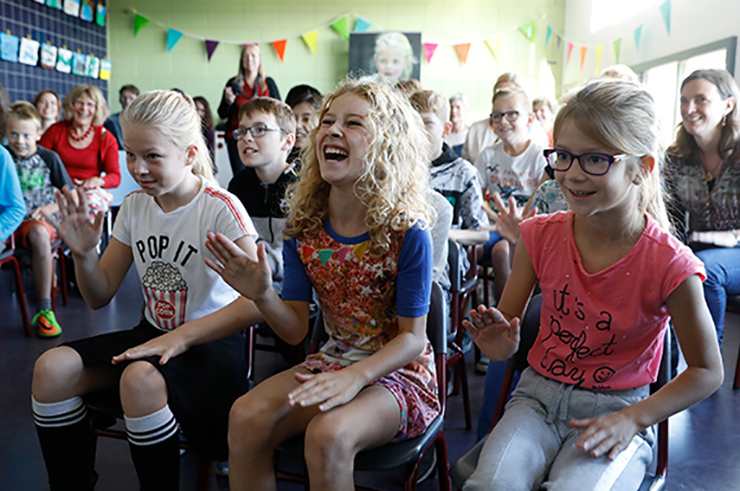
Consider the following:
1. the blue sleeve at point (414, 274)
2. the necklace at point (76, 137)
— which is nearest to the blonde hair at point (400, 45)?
the necklace at point (76, 137)

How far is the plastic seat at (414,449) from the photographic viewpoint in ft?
3.73

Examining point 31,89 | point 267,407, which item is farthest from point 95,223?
point 31,89

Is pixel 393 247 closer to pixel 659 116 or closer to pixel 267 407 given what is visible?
pixel 267 407

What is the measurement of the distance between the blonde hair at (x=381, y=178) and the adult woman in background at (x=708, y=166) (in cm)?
139

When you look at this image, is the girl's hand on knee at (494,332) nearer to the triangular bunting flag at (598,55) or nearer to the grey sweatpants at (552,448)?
the grey sweatpants at (552,448)

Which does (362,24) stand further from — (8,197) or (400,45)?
(8,197)

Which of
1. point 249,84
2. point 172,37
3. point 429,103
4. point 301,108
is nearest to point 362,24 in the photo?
point 172,37

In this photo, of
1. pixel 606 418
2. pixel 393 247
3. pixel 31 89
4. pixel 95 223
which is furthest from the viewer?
pixel 31 89

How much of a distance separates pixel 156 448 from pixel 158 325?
335mm

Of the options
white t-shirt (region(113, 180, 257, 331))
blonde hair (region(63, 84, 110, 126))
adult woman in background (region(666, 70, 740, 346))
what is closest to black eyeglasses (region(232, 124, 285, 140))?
white t-shirt (region(113, 180, 257, 331))

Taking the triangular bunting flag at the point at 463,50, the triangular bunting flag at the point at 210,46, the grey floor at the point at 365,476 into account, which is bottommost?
the grey floor at the point at 365,476

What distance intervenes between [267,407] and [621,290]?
708mm

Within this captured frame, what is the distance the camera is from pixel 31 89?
5867 millimetres

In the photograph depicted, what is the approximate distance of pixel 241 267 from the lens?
1.21 metres
